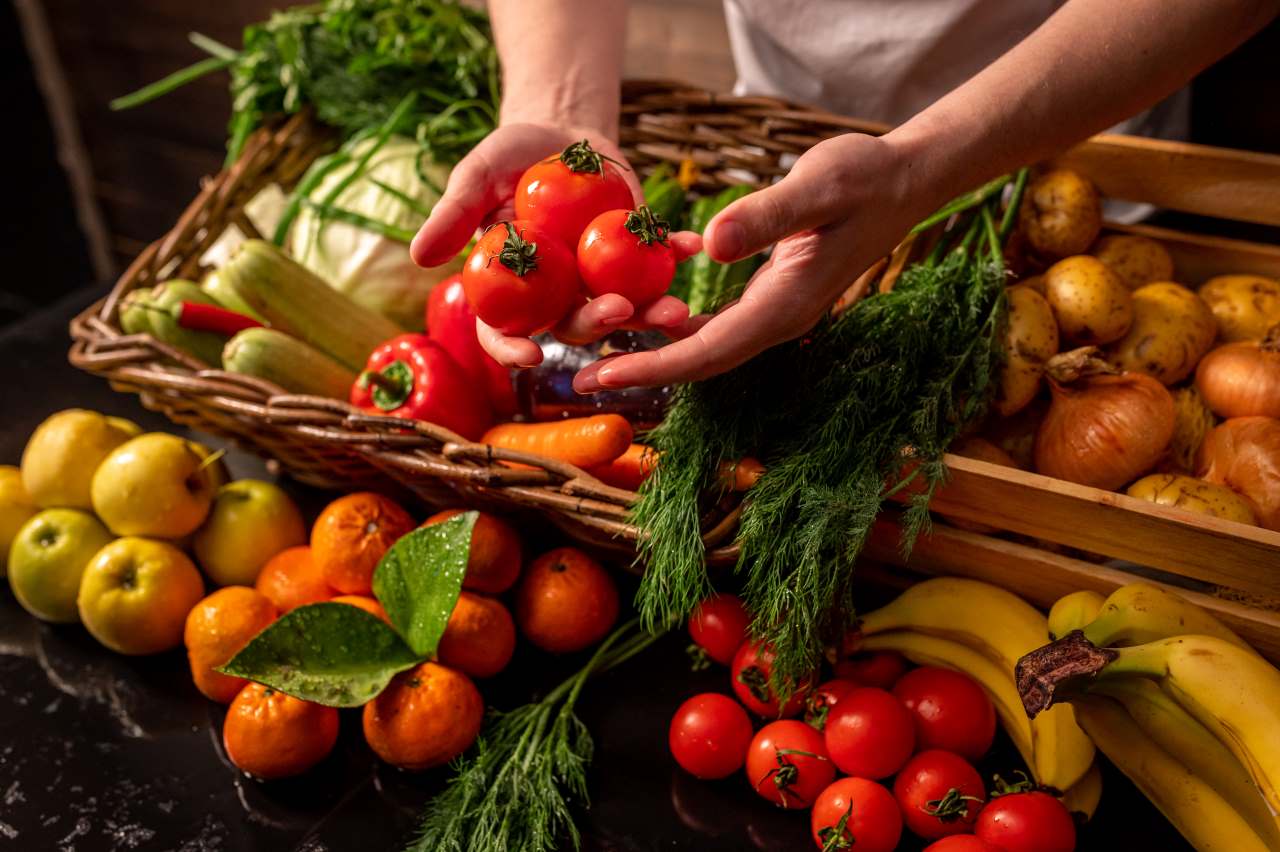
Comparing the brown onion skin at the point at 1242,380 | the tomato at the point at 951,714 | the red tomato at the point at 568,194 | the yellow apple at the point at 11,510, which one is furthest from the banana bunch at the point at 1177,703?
the yellow apple at the point at 11,510

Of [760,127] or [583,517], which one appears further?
[760,127]

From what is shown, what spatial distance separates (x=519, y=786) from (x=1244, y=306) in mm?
1116

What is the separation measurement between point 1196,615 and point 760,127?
0.95 metres

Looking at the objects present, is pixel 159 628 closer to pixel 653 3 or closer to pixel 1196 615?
pixel 1196 615

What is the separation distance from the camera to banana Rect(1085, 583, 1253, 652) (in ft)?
3.09

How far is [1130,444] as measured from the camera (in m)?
1.08

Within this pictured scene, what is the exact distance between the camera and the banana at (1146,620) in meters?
0.94

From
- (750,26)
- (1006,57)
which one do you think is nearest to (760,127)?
(750,26)

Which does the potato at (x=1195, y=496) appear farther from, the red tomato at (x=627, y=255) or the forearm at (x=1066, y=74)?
the red tomato at (x=627, y=255)

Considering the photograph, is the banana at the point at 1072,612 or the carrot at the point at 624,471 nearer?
the banana at the point at 1072,612

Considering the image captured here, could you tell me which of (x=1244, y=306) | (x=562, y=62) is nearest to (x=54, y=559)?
(x=562, y=62)

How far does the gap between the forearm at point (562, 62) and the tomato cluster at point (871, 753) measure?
71 cm

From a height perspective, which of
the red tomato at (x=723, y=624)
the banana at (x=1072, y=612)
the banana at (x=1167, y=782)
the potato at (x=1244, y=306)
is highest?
the potato at (x=1244, y=306)

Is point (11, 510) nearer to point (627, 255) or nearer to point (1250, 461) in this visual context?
point (627, 255)
